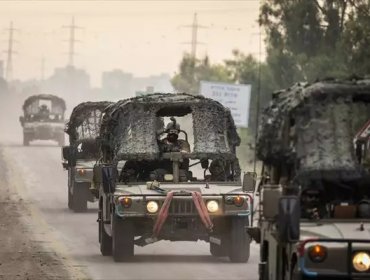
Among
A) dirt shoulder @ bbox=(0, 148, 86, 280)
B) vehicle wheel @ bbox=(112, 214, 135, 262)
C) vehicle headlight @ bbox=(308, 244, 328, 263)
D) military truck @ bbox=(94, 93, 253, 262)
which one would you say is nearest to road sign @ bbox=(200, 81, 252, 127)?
dirt shoulder @ bbox=(0, 148, 86, 280)

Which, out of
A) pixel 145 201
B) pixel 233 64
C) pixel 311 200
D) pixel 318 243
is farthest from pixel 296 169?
pixel 233 64

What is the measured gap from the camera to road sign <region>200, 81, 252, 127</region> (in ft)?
210

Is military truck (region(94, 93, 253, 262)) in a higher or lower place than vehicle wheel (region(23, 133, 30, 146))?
higher

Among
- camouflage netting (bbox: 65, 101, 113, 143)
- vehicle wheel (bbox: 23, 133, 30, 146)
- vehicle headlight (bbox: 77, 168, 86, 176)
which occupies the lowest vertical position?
vehicle wheel (bbox: 23, 133, 30, 146)

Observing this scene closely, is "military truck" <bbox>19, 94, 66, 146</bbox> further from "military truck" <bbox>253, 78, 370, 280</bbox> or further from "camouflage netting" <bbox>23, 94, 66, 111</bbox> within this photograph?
"military truck" <bbox>253, 78, 370, 280</bbox>

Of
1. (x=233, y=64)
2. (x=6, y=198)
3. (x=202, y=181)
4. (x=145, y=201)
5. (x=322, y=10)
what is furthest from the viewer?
(x=233, y=64)

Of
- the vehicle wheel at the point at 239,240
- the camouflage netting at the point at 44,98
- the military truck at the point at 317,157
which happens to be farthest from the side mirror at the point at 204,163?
the camouflage netting at the point at 44,98

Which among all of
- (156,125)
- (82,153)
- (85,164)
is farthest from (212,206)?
(82,153)

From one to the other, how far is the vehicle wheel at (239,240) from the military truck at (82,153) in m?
11.0

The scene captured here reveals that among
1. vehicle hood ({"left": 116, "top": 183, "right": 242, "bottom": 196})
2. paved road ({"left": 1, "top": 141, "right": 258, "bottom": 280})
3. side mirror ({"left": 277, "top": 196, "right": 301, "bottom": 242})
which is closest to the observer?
side mirror ({"left": 277, "top": 196, "right": 301, "bottom": 242})

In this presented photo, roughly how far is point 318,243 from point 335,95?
1.87m

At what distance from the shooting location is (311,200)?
48.0ft

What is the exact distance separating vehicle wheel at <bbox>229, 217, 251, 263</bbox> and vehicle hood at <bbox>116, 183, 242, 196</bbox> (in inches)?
17.8

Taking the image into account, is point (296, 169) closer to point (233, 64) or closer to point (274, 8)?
point (274, 8)
